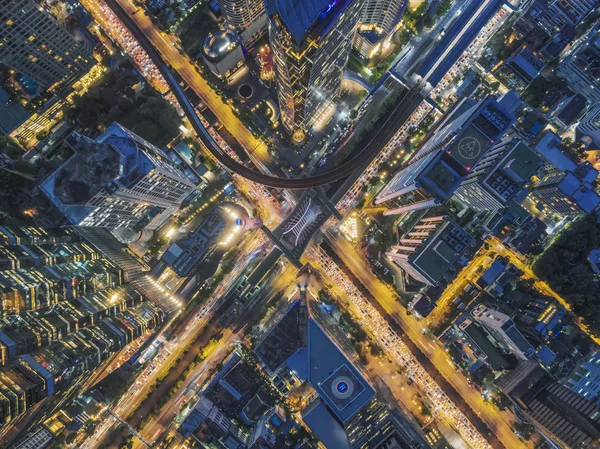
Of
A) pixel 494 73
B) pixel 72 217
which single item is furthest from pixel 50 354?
pixel 494 73

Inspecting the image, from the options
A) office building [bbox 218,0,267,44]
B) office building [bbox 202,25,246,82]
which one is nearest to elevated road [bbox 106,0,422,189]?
office building [bbox 202,25,246,82]

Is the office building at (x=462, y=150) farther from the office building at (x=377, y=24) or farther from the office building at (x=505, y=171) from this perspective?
the office building at (x=377, y=24)

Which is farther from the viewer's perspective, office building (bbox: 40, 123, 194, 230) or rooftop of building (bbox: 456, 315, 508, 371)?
rooftop of building (bbox: 456, 315, 508, 371)

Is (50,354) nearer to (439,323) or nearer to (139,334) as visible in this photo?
(139,334)

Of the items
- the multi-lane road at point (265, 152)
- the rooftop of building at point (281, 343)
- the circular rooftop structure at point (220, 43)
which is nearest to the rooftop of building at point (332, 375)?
the rooftop of building at point (281, 343)

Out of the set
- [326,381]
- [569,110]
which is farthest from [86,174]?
[569,110]

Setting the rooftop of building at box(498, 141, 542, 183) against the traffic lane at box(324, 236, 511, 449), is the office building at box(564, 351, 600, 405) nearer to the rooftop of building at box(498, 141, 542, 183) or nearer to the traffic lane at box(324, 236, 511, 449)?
the traffic lane at box(324, 236, 511, 449)
